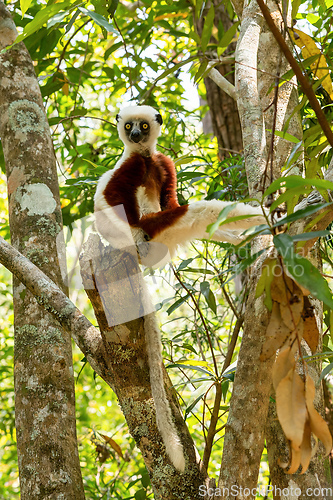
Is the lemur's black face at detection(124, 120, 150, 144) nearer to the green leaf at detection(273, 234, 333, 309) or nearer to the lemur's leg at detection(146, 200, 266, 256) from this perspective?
the lemur's leg at detection(146, 200, 266, 256)

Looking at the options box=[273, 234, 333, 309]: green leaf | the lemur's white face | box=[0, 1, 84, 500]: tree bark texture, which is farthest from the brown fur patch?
box=[273, 234, 333, 309]: green leaf

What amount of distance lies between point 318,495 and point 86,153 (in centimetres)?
297

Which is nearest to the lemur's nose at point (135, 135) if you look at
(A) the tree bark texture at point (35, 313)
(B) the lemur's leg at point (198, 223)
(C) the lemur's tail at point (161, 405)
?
(A) the tree bark texture at point (35, 313)

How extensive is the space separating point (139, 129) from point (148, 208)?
0.61 metres

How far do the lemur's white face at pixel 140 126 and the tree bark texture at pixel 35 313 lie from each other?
1.88 feet

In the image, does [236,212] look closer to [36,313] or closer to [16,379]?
[36,313]

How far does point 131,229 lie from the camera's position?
2658 mm

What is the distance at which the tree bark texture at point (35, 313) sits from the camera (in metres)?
1.98

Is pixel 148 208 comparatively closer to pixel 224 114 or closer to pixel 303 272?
pixel 303 272

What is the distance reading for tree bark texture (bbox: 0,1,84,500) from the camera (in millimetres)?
1983

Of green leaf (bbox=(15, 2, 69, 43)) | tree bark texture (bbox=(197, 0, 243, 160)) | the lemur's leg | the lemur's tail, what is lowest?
the lemur's tail

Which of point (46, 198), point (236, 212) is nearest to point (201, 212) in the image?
point (236, 212)

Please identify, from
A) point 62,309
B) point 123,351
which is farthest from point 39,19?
point 123,351

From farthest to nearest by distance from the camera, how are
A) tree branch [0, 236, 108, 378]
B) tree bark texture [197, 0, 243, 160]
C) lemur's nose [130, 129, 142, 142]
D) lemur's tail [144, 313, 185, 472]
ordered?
tree bark texture [197, 0, 243, 160] < lemur's nose [130, 129, 142, 142] < tree branch [0, 236, 108, 378] < lemur's tail [144, 313, 185, 472]
